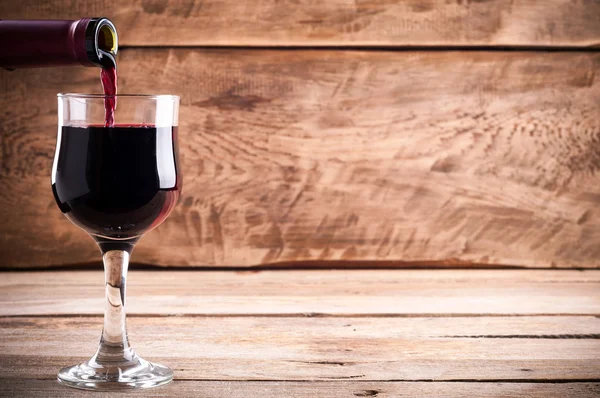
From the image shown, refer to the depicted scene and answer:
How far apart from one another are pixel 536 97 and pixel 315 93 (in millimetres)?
384

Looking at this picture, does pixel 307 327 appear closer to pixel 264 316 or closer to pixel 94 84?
pixel 264 316

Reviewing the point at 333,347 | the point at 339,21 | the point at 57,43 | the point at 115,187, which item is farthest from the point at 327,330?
the point at 339,21

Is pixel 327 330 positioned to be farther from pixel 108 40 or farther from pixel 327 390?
pixel 108 40

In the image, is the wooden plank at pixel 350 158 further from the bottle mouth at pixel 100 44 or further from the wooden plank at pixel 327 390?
the wooden plank at pixel 327 390

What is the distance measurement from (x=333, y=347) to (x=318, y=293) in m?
0.31

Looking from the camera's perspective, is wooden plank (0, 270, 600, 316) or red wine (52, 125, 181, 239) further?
wooden plank (0, 270, 600, 316)

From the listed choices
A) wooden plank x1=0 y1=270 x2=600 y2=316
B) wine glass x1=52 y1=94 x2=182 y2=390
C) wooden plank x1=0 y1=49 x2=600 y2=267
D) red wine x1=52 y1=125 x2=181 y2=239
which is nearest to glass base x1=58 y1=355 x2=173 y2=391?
wine glass x1=52 y1=94 x2=182 y2=390

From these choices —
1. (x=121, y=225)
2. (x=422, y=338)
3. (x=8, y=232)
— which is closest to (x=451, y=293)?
(x=422, y=338)

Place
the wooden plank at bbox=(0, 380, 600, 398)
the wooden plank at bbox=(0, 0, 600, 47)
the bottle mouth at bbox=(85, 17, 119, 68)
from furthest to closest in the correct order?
the wooden plank at bbox=(0, 0, 600, 47)
the bottle mouth at bbox=(85, 17, 119, 68)
the wooden plank at bbox=(0, 380, 600, 398)

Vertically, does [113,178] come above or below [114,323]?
above

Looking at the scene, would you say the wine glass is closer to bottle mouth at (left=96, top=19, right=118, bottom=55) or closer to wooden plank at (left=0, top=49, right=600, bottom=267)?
bottle mouth at (left=96, top=19, right=118, bottom=55)

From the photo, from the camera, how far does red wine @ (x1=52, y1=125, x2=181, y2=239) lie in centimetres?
70

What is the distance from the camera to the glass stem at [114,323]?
2.37 ft

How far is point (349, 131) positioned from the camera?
1.32 metres
